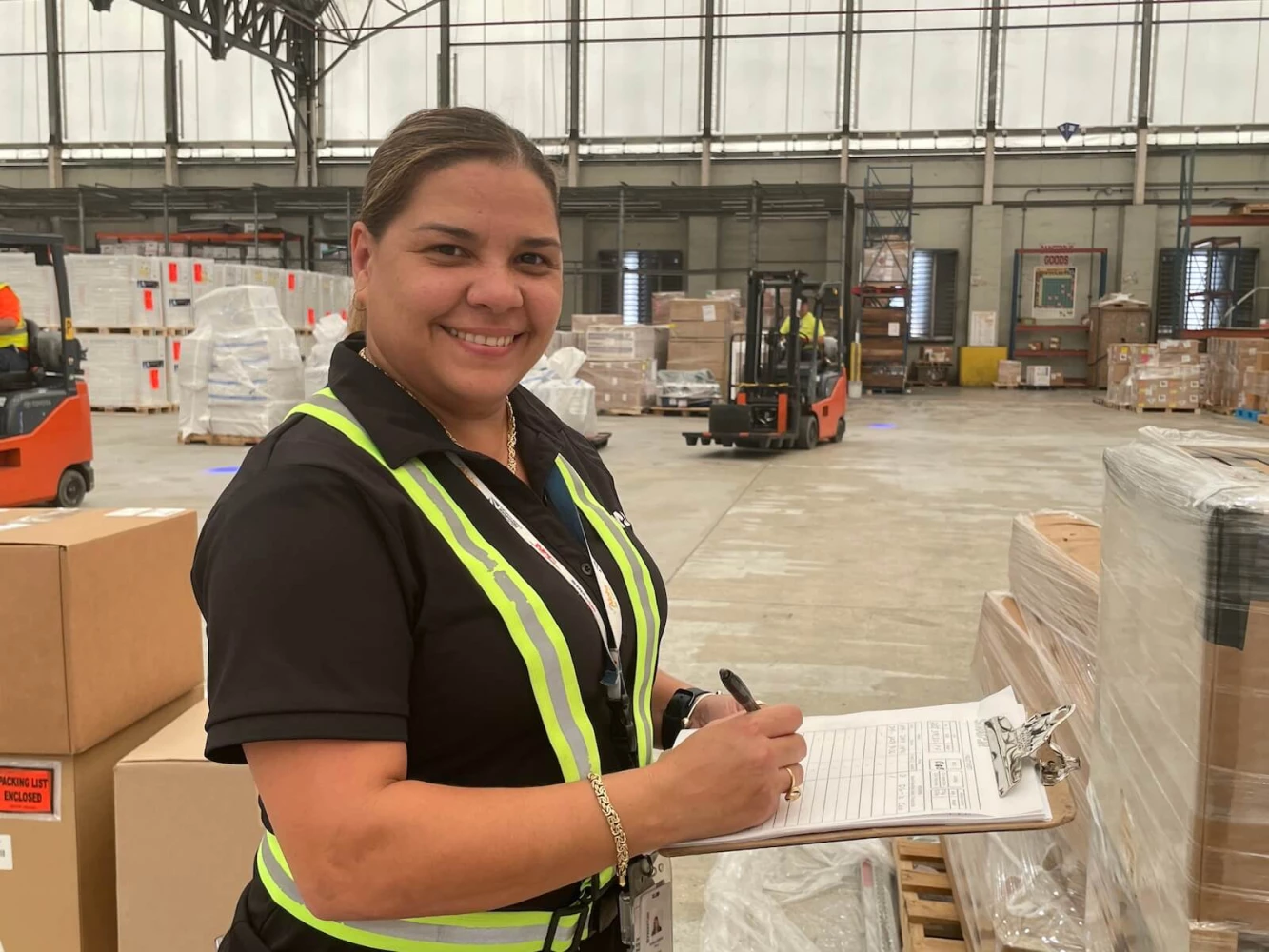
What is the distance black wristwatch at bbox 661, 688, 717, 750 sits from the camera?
146 cm

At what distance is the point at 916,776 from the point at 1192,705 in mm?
308

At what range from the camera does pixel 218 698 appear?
0.86 metres

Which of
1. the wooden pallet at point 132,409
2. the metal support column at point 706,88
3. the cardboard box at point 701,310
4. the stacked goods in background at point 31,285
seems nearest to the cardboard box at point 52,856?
the stacked goods in background at point 31,285

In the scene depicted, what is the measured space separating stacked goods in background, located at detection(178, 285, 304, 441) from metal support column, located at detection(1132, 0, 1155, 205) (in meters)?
17.5

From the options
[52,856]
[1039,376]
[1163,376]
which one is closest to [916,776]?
[52,856]

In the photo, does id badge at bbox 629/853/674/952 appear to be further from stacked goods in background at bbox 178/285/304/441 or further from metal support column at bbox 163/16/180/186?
metal support column at bbox 163/16/180/186

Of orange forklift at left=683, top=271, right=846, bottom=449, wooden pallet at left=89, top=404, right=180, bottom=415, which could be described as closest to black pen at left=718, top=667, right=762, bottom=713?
orange forklift at left=683, top=271, right=846, bottom=449

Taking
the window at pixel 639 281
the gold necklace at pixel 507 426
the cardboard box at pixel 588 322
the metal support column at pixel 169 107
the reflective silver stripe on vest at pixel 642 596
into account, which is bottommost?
the reflective silver stripe on vest at pixel 642 596

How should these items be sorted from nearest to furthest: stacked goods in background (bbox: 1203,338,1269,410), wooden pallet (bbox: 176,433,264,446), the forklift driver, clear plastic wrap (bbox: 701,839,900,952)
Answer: clear plastic wrap (bbox: 701,839,900,952)
the forklift driver
wooden pallet (bbox: 176,433,264,446)
stacked goods in background (bbox: 1203,338,1269,410)

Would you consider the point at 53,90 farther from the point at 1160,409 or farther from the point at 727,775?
the point at 727,775

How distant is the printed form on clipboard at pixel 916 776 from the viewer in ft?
Result: 3.49

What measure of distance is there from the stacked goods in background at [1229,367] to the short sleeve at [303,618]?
16.7 metres

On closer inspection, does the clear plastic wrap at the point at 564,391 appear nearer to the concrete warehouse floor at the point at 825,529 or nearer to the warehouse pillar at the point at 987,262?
the concrete warehouse floor at the point at 825,529

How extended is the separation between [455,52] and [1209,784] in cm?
2373
